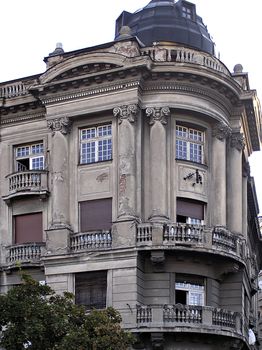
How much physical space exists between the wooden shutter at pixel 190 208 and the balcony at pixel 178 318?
4.38 m

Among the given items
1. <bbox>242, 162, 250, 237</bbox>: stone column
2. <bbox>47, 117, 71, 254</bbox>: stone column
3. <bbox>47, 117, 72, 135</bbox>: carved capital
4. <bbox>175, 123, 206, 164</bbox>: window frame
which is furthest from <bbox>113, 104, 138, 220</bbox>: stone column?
<bbox>242, 162, 250, 237</bbox>: stone column

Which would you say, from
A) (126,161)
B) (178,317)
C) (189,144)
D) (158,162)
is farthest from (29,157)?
(178,317)

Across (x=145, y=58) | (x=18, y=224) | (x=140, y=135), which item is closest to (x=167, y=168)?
(x=140, y=135)

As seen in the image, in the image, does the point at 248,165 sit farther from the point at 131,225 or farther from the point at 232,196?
the point at 131,225

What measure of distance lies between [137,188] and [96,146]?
3087mm

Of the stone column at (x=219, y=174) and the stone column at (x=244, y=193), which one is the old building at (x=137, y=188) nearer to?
the stone column at (x=219, y=174)

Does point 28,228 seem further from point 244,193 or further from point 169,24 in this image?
point 169,24

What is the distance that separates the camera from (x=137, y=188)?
122 feet

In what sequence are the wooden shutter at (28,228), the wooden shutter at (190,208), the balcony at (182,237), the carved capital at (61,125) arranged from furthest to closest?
1. the wooden shutter at (28,228)
2. the carved capital at (61,125)
3. the wooden shutter at (190,208)
4. the balcony at (182,237)

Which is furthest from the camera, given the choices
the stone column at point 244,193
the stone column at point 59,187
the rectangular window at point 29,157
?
the stone column at point 244,193

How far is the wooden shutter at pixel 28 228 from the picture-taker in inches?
1564

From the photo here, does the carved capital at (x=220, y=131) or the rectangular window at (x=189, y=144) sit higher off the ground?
the carved capital at (x=220, y=131)

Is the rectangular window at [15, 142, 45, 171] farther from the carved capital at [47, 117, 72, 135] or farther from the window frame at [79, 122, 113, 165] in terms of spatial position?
the window frame at [79, 122, 113, 165]

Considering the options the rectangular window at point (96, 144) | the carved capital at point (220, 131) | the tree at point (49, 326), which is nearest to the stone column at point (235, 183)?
the carved capital at point (220, 131)
